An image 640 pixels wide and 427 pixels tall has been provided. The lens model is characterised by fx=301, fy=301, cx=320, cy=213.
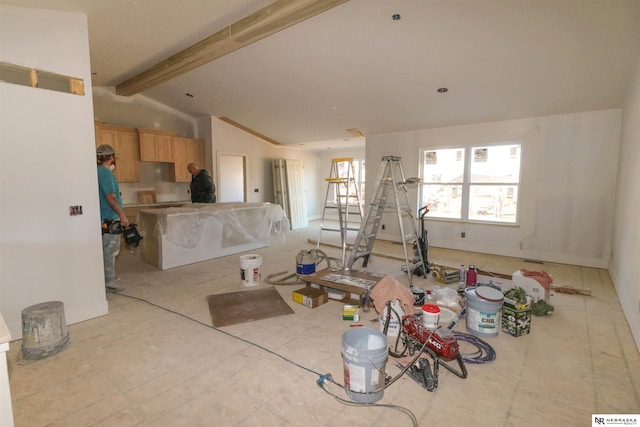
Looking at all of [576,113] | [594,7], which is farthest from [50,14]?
[576,113]

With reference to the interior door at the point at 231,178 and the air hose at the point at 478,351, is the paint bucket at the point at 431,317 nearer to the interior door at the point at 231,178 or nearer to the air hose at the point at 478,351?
the air hose at the point at 478,351

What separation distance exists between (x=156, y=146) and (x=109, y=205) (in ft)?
10.5

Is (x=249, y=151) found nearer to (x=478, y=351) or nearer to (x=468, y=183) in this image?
(x=468, y=183)

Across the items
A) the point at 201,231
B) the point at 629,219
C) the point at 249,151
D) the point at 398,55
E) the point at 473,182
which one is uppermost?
the point at 398,55

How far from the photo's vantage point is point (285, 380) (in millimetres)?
1914

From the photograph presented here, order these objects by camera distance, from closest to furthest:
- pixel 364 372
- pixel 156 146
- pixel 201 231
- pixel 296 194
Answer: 1. pixel 364 372
2. pixel 201 231
3. pixel 156 146
4. pixel 296 194

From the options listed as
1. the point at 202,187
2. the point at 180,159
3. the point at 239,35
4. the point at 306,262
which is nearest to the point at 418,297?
the point at 306,262

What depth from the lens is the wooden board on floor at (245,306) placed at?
9.12ft

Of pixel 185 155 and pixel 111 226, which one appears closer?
pixel 111 226

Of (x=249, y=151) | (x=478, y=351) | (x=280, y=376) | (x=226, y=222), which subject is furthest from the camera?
(x=249, y=151)

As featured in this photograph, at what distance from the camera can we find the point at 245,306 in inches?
120

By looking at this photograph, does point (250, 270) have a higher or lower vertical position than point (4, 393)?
lower

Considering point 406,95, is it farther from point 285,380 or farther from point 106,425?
point 106,425

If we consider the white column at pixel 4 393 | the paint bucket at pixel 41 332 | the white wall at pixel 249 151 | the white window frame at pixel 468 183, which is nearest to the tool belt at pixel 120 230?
the paint bucket at pixel 41 332
